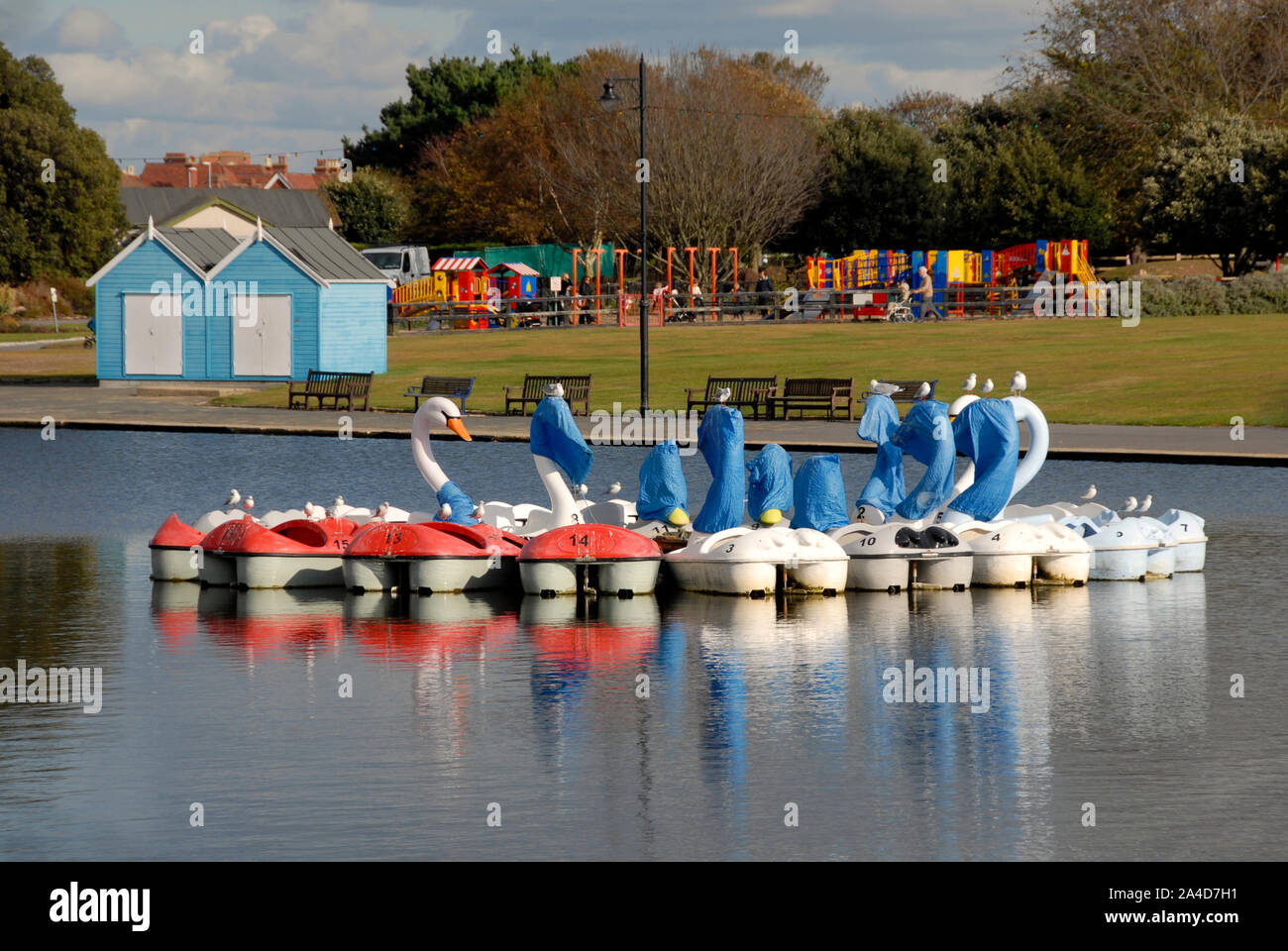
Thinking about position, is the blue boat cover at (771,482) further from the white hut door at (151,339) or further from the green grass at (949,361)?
the white hut door at (151,339)

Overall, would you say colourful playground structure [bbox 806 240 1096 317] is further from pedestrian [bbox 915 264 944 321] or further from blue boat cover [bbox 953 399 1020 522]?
blue boat cover [bbox 953 399 1020 522]

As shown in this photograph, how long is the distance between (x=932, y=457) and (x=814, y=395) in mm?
18768

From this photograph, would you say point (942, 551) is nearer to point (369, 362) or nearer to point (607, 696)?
point (607, 696)

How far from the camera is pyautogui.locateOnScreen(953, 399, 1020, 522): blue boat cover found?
58.5ft

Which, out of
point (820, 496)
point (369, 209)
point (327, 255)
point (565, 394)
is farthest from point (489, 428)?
point (369, 209)

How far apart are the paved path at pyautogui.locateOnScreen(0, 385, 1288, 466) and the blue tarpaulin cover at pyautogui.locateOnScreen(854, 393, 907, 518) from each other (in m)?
10.9

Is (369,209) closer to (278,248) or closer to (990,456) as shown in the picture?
(278,248)

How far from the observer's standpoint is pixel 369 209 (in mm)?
102125

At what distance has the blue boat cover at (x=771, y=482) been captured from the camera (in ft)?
59.7

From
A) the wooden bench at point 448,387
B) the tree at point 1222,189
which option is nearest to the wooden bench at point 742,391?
the wooden bench at point 448,387

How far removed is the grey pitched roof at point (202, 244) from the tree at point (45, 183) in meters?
34.7

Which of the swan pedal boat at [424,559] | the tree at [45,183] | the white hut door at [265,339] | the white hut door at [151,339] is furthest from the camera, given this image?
the tree at [45,183]

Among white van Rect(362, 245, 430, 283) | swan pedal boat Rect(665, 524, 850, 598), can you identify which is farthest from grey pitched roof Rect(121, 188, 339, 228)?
swan pedal boat Rect(665, 524, 850, 598)

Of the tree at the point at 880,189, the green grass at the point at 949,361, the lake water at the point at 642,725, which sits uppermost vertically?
the tree at the point at 880,189
